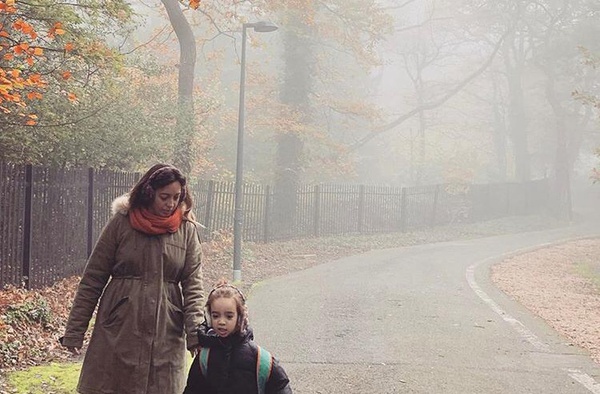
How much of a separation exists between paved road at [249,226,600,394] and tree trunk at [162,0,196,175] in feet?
14.2

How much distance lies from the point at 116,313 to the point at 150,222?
1.76 feet

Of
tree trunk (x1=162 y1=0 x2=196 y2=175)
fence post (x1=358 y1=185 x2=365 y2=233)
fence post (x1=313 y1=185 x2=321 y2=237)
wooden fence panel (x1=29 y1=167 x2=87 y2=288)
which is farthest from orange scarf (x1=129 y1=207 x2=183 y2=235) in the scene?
fence post (x1=358 y1=185 x2=365 y2=233)

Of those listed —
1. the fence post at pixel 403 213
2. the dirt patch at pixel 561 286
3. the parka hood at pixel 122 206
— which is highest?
the parka hood at pixel 122 206

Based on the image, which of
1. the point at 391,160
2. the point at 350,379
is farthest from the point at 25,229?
the point at 391,160

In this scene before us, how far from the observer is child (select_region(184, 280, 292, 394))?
3459 mm

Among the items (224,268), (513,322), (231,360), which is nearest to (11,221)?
(231,360)

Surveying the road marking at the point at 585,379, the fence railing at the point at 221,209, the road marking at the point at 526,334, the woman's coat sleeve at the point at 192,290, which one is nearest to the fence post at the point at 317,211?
the fence railing at the point at 221,209

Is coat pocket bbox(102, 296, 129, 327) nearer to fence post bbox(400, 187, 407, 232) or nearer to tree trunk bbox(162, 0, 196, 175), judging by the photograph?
tree trunk bbox(162, 0, 196, 175)

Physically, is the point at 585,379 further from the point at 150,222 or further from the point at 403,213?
Result: the point at 403,213

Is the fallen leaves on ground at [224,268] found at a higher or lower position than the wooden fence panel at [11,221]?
lower

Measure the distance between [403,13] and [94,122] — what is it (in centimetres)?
3849

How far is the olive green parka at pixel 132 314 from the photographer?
3559mm

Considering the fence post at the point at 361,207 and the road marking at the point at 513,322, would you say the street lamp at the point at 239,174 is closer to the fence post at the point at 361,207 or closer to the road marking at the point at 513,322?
the road marking at the point at 513,322

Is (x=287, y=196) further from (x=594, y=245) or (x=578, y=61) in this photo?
(x=578, y=61)
